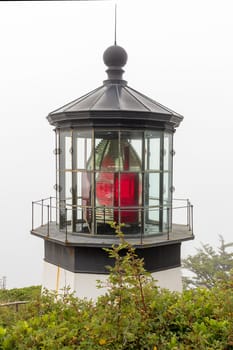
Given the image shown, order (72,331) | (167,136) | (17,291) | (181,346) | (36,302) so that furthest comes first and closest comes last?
(17,291) < (167,136) < (36,302) < (72,331) < (181,346)

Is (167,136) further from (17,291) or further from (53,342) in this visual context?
(17,291)

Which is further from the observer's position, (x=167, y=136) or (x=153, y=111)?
(x=167, y=136)

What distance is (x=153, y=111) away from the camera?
655 cm

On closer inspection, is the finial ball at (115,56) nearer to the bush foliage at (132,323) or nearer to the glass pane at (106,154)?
the glass pane at (106,154)

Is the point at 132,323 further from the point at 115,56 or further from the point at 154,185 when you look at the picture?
the point at 115,56

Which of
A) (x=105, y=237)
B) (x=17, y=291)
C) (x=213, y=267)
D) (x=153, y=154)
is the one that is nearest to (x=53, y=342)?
(x=105, y=237)

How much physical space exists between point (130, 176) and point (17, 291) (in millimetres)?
7473

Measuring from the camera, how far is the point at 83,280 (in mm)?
6383

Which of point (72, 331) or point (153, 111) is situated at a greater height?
point (153, 111)

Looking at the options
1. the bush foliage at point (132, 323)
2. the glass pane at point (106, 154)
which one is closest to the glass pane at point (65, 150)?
the glass pane at point (106, 154)

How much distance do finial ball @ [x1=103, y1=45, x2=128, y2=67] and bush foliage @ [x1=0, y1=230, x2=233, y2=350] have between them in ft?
Result: 15.6

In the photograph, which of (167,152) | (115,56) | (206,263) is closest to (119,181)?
(167,152)

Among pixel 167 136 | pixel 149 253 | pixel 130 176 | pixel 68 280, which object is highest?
pixel 167 136

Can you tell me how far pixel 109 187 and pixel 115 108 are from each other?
1271mm
